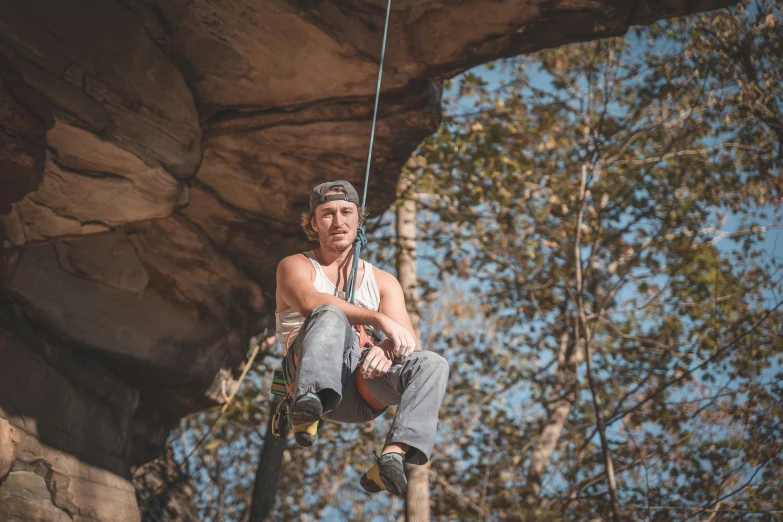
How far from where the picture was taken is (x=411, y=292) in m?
10.0

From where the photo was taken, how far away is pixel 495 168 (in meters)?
9.63

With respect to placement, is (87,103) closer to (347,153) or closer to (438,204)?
(347,153)

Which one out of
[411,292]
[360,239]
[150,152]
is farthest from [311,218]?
[411,292]

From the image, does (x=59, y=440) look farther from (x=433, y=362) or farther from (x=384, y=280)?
(x=433, y=362)

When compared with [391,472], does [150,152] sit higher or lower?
higher

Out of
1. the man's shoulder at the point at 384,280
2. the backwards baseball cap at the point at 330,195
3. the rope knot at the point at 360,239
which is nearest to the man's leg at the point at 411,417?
the man's shoulder at the point at 384,280

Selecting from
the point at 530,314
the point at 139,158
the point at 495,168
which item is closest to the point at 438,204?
the point at 495,168

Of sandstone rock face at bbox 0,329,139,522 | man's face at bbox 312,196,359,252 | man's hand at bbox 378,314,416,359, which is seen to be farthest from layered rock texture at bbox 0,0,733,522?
man's hand at bbox 378,314,416,359

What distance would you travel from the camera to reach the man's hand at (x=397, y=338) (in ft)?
11.6

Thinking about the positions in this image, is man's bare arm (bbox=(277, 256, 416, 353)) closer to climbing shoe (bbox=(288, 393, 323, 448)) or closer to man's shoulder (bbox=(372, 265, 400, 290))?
man's shoulder (bbox=(372, 265, 400, 290))

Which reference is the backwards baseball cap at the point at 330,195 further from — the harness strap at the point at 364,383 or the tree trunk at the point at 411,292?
the tree trunk at the point at 411,292

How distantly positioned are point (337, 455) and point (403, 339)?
837cm

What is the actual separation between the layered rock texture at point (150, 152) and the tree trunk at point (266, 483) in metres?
1.36

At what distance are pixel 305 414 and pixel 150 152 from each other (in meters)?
3.52
